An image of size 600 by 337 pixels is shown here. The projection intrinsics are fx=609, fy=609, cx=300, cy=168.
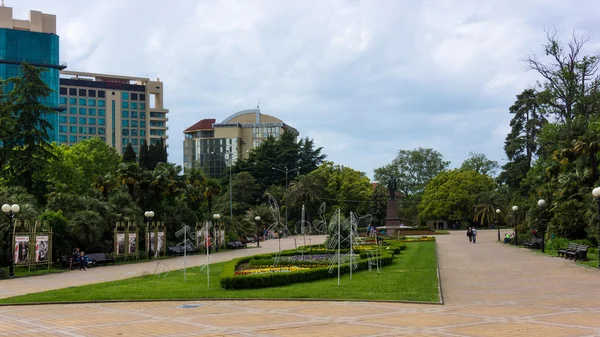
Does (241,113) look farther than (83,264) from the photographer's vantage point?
Yes

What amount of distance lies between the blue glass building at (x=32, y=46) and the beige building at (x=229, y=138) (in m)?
32.6

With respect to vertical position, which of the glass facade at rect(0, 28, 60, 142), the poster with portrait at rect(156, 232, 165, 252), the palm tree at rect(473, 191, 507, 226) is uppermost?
the glass facade at rect(0, 28, 60, 142)

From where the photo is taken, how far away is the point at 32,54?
99875 mm

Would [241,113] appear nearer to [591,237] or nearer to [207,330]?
Result: [591,237]

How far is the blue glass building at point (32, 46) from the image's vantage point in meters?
97.6

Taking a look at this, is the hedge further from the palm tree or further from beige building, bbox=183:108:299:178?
beige building, bbox=183:108:299:178

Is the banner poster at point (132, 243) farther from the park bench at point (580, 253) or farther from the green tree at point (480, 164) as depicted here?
the green tree at point (480, 164)

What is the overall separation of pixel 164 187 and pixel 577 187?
86.6 feet

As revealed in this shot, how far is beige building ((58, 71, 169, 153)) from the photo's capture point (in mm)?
131375

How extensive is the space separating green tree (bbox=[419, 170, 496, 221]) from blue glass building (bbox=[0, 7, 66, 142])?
195 ft

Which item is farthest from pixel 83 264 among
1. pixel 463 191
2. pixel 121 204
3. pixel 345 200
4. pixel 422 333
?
pixel 463 191

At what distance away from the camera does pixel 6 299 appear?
16344 millimetres

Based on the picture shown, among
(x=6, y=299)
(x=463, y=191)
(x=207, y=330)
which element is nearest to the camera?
(x=207, y=330)

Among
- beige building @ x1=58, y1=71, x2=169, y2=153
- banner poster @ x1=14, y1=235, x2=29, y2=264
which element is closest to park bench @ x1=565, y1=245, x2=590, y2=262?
banner poster @ x1=14, y1=235, x2=29, y2=264
